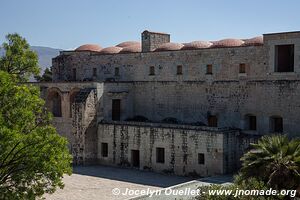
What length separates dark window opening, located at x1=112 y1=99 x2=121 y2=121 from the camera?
30578 millimetres

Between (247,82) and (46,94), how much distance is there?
14.7 m

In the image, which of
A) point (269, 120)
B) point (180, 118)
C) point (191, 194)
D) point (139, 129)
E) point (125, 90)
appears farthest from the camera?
point (125, 90)

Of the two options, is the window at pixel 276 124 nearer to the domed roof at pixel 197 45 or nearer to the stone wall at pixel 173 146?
the stone wall at pixel 173 146

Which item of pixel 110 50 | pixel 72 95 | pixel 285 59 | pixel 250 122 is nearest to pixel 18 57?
pixel 72 95

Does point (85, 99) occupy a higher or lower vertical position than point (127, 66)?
lower

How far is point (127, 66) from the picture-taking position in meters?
32.0

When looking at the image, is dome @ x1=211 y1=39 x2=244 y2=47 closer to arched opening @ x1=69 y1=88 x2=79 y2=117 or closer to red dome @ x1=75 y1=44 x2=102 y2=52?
arched opening @ x1=69 y1=88 x2=79 y2=117

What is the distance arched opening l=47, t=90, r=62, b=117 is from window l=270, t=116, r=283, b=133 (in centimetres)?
1542

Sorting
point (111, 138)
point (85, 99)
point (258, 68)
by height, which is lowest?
point (111, 138)

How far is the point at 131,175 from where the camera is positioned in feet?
82.6

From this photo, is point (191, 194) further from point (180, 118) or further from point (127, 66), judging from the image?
point (127, 66)

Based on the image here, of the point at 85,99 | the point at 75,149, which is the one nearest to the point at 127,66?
the point at 85,99

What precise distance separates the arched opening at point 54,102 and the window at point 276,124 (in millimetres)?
15418

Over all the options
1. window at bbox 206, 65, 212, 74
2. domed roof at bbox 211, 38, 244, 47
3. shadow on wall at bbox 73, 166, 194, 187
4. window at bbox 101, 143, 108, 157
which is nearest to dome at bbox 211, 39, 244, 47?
domed roof at bbox 211, 38, 244, 47
